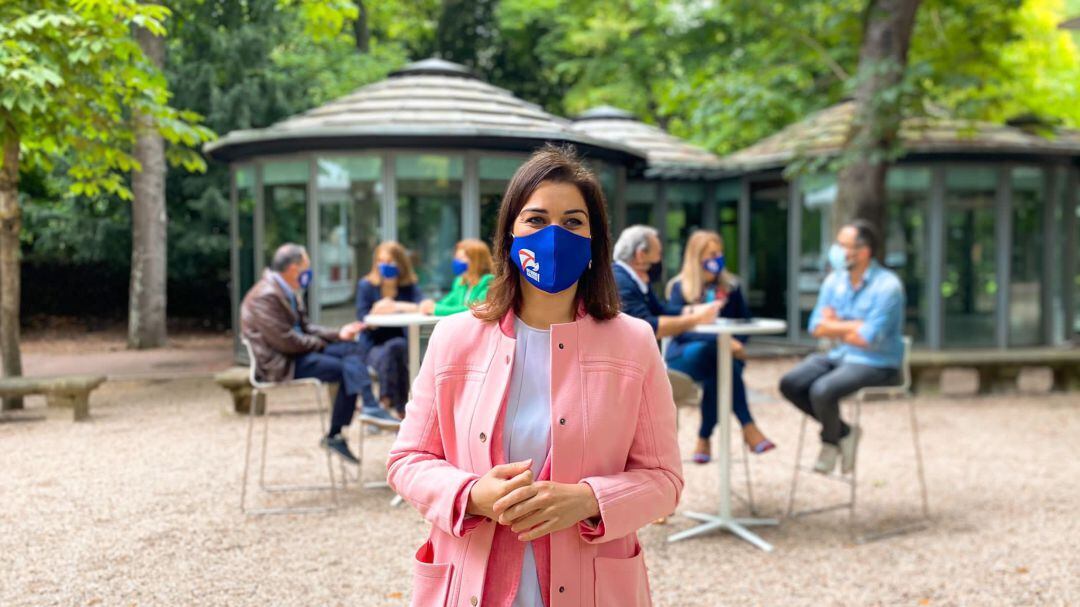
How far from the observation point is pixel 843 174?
13.3 meters

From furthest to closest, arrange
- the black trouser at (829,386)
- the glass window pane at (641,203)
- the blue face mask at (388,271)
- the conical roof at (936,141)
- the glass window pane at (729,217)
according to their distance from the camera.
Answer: the glass window pane at (729,217) → the glass window pane at (641,203) → the conical roof at (936,141) → the blue face mask at (388,271) → the black trouser at (829,386)

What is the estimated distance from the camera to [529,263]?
236cm

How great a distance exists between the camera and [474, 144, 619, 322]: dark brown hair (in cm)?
239

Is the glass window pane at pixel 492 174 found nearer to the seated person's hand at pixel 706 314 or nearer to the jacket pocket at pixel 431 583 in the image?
the seated person's hand at pixel 706 314

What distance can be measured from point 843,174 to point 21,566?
11.1m

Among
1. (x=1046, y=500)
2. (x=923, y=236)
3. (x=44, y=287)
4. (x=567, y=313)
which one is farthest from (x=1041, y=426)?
(x=44, y=287)

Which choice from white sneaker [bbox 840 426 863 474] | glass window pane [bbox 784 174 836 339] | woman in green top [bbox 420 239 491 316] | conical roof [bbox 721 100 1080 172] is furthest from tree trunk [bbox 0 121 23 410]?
glass window pane [bbox 784 174 836 339]

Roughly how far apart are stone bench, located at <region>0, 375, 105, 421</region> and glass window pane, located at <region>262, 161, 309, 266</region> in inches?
170

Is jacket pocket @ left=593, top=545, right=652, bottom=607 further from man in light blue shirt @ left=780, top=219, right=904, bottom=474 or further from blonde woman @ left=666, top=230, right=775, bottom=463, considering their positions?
blonde woman @ left=666, top=230, right=775, bottom=463

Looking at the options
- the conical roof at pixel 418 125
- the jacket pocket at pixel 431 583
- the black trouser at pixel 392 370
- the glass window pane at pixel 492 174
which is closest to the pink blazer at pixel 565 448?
the jacket pocket at pixel 431 583

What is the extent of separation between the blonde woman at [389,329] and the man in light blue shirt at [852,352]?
10.3 ft

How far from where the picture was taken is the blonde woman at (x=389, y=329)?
8.25 m

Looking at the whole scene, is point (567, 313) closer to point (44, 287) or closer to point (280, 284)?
point (280, 284)

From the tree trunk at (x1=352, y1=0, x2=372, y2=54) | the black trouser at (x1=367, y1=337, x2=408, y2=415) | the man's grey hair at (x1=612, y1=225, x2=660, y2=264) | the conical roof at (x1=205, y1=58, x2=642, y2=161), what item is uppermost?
the tree trunk at (x1=352, y1=0, x2=372, y2=54)
